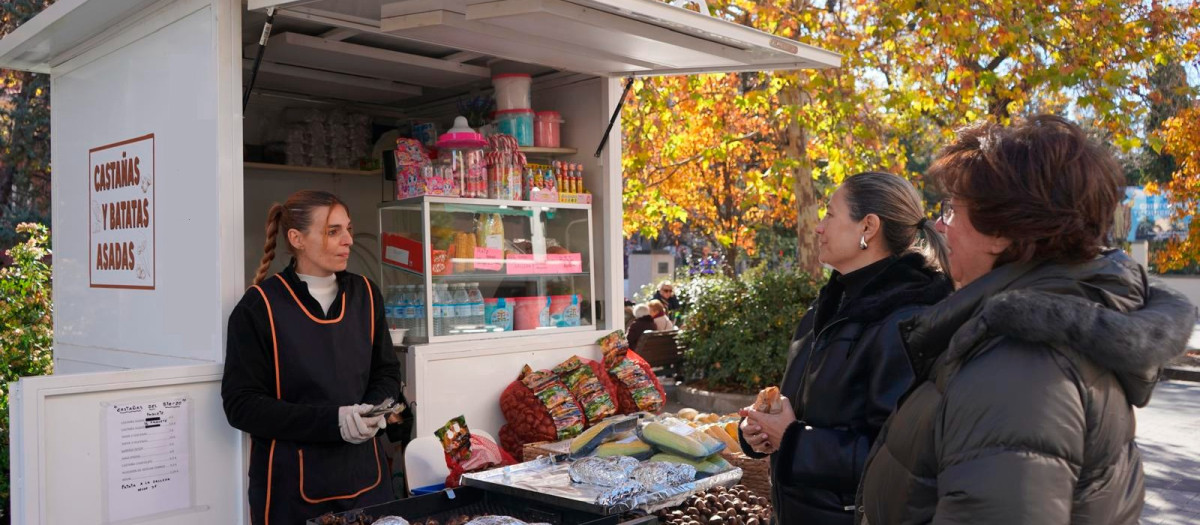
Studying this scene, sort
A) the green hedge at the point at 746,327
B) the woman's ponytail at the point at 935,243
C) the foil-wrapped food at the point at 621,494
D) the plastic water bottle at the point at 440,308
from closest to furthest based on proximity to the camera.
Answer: the woman's ponytail at the point at 935,243 < the foil-wrapped food at the point at 621,494 < the plastic water bottle at the point at 440,308 < the green hedge at the point at 746,327

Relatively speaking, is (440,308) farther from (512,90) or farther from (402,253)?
(512,90)

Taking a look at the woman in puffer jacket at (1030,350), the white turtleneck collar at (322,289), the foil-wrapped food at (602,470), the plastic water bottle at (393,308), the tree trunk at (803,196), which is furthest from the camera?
the tree trunk at (803,196)

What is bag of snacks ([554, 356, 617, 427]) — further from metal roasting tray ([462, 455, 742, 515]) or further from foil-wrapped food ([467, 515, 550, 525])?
foil-wrapped food ([467, 515, 550, 525])

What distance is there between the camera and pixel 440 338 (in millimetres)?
4707

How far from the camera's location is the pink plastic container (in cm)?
524

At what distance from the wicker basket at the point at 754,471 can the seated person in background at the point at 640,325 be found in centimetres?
828

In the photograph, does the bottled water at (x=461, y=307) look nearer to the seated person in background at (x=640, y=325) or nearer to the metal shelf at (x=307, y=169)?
the metal shelf at (x=307, y=169)

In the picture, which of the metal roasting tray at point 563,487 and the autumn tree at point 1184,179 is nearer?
the metal roasting tray at point 563,487

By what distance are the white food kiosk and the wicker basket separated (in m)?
1.27

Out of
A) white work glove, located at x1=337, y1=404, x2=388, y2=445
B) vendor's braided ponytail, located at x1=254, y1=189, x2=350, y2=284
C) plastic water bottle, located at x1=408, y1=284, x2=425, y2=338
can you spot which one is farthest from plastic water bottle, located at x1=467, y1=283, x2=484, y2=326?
white work glove, located at x1=337, y1=404, x2=388, y2=445

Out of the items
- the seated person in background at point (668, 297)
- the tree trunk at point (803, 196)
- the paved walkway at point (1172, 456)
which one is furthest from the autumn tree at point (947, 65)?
the seated person in background at point (668, 297)

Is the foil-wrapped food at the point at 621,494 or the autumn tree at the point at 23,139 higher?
the autumn tree at the point at 23,139

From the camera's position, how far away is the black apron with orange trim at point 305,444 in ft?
11.2

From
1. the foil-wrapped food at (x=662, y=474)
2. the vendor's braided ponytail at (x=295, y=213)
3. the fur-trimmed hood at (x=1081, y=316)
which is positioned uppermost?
the vendor's braided ponytail at (x=295, y=213)
